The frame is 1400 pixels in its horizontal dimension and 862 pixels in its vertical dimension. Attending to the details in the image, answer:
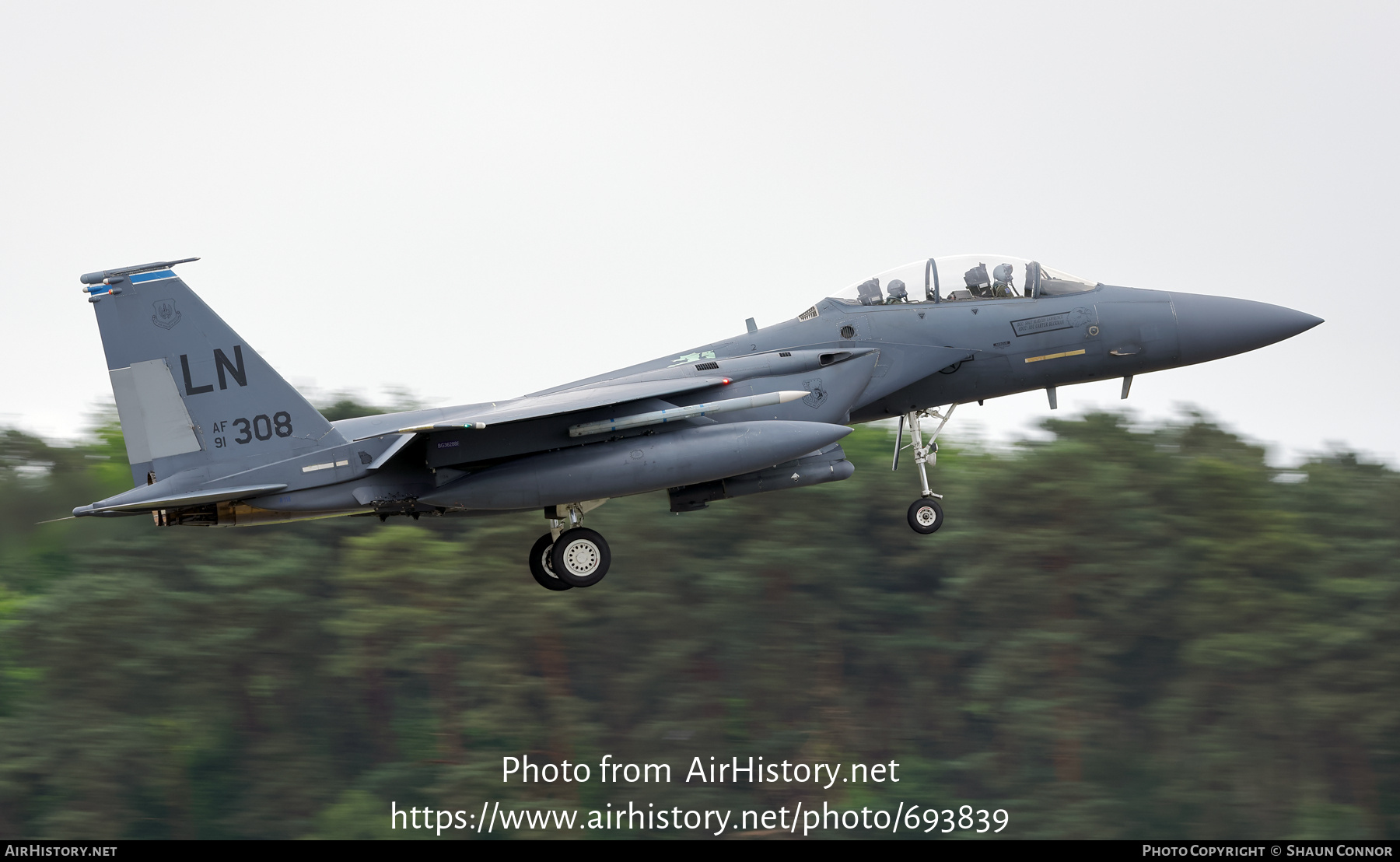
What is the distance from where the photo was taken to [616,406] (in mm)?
13938

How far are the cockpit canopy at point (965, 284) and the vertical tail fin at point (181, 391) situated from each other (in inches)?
249

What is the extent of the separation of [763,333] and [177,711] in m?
29.7

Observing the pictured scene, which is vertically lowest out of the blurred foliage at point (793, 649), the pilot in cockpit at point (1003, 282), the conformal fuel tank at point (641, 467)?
the blurred foliage at point (793, 649)

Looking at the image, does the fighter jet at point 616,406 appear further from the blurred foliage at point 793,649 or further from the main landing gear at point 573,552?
the blurred foliage at point 793,649

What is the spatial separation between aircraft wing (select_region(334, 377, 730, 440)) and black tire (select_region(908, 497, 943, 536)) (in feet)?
9.06

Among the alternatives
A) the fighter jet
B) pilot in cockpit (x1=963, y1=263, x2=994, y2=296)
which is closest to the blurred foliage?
the fighter jet

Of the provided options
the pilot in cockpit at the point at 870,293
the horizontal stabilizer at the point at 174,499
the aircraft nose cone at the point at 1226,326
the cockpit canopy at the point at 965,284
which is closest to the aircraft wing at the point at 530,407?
the horizontal stabilizer at the point at 174,499

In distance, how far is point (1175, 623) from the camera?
3791 cm

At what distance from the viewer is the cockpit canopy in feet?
49.7

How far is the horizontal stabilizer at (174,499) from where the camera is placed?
1291 centimetres

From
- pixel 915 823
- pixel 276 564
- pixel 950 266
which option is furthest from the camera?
pixel 915 823

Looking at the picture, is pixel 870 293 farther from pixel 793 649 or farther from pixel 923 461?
pixel 793 649
